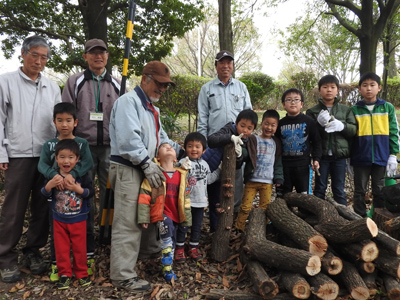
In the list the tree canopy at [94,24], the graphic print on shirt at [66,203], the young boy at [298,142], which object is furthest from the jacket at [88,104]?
the tree canopy at [94,24]

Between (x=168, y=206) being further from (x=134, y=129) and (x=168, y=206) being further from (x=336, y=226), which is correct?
(x=336, y=226)

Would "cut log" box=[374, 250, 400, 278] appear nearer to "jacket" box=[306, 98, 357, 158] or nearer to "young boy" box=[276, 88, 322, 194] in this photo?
"young boy" box=[276, 88, 322, 194]

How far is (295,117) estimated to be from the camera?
4.01m

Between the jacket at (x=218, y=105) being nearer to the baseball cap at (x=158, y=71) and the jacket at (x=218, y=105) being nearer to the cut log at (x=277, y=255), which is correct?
the baseball cap at (x=158, y=71)

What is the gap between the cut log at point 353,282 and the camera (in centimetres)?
258

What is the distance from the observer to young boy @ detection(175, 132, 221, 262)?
11.6ft

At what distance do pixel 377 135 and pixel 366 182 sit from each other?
70cm

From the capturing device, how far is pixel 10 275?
3.16 meters

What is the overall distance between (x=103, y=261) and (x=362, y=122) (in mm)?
3943

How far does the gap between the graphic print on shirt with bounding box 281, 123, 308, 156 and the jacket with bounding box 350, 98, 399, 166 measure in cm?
84

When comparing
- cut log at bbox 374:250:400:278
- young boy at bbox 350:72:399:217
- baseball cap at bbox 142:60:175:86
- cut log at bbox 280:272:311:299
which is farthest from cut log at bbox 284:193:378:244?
baseball cap at bbox 142:60:175:86

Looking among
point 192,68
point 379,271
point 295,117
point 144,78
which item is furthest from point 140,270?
point 192,68

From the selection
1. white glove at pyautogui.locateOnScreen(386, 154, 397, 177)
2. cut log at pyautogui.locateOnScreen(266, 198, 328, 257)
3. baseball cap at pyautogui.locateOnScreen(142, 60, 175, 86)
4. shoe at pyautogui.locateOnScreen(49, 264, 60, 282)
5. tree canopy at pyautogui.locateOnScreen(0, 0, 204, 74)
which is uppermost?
tree canopy at pyautogui.locateOnScreen(0, 0, 204, 74)

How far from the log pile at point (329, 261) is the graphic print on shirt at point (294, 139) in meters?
1.04
